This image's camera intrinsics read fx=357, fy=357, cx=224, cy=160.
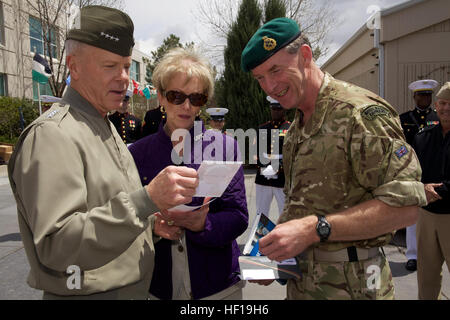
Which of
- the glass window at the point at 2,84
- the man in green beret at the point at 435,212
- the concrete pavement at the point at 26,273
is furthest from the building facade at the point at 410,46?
the glass window at the point at 2,84

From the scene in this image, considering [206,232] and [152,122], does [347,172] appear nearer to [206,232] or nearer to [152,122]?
[206,232]

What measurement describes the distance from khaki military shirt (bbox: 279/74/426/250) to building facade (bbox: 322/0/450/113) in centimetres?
906

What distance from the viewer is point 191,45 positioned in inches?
84.2

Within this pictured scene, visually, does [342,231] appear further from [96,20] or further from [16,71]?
[16,71]

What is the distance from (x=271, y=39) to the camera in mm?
1627

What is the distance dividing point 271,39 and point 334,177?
0.68m

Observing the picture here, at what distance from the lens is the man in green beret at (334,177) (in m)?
1.37

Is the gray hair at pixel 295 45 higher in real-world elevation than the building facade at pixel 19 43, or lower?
lower

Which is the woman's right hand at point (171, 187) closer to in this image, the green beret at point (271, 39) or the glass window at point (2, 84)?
the green beret at point (271, 39)

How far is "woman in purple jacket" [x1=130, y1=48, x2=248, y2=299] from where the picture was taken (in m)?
1.87

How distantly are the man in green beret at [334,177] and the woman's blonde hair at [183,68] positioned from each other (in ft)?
1.13

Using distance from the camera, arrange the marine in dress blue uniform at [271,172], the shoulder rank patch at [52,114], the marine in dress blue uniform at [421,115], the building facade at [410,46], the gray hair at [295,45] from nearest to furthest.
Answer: the shoulder rank patch at [52,114]
the gray hair at [295,45]
the marine in dress blue uniform at [421,115]
the marine in dress blue uniform at [271,172]
the building facade at [410,46]

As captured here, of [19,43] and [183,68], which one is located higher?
[19,43]

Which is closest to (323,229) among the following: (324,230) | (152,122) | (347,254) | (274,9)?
(324,230)
